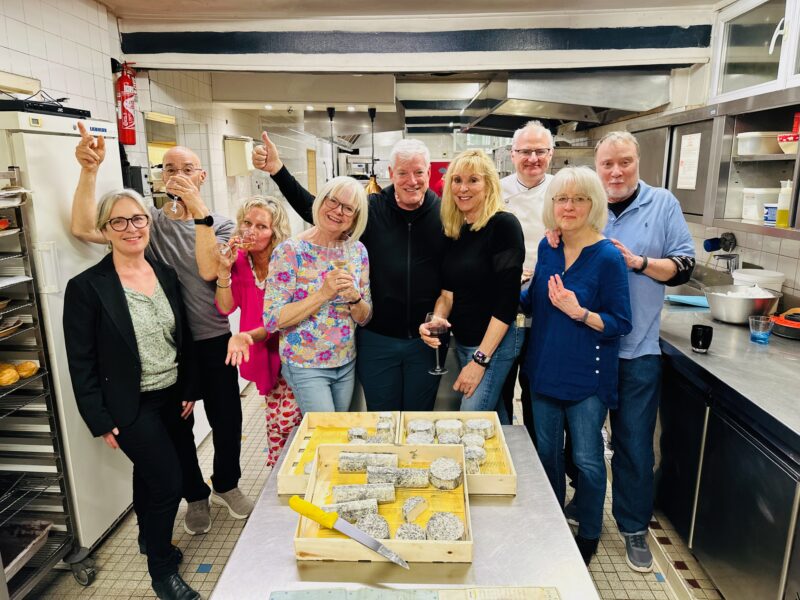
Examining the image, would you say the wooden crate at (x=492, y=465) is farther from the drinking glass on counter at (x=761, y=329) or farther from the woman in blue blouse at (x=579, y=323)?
the drinking glass on counter at (x=761, y=329)

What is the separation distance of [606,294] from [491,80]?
299 cm

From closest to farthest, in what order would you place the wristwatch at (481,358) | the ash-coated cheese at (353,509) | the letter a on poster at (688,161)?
the ash-coated cheese at (353,509)
the wristwatch at (481,358)
the letter a on poster at (688,161)

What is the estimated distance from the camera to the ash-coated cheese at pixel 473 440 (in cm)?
173

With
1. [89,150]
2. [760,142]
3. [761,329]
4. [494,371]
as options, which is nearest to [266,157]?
[89,150]

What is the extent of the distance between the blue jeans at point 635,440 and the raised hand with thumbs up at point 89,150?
2.39m

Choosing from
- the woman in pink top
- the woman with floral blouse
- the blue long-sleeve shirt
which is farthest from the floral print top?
the blue long-sleeve shirt

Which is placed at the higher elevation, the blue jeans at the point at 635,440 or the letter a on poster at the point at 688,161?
the letter a on poster at the point at 688,161

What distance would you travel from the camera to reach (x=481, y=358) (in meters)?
2.19

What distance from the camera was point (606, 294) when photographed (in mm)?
2012

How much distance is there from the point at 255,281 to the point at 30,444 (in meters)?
1.23

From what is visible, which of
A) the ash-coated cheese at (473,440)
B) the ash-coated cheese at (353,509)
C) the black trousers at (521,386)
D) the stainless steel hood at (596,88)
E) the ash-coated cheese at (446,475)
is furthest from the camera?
the stainless steel hood at (596,88)

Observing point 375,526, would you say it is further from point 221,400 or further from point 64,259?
point 64,259

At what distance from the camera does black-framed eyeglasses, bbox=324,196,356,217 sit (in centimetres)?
205

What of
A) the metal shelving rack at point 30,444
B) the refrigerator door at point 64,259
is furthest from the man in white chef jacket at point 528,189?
the metal shelving rack at point 30,444
